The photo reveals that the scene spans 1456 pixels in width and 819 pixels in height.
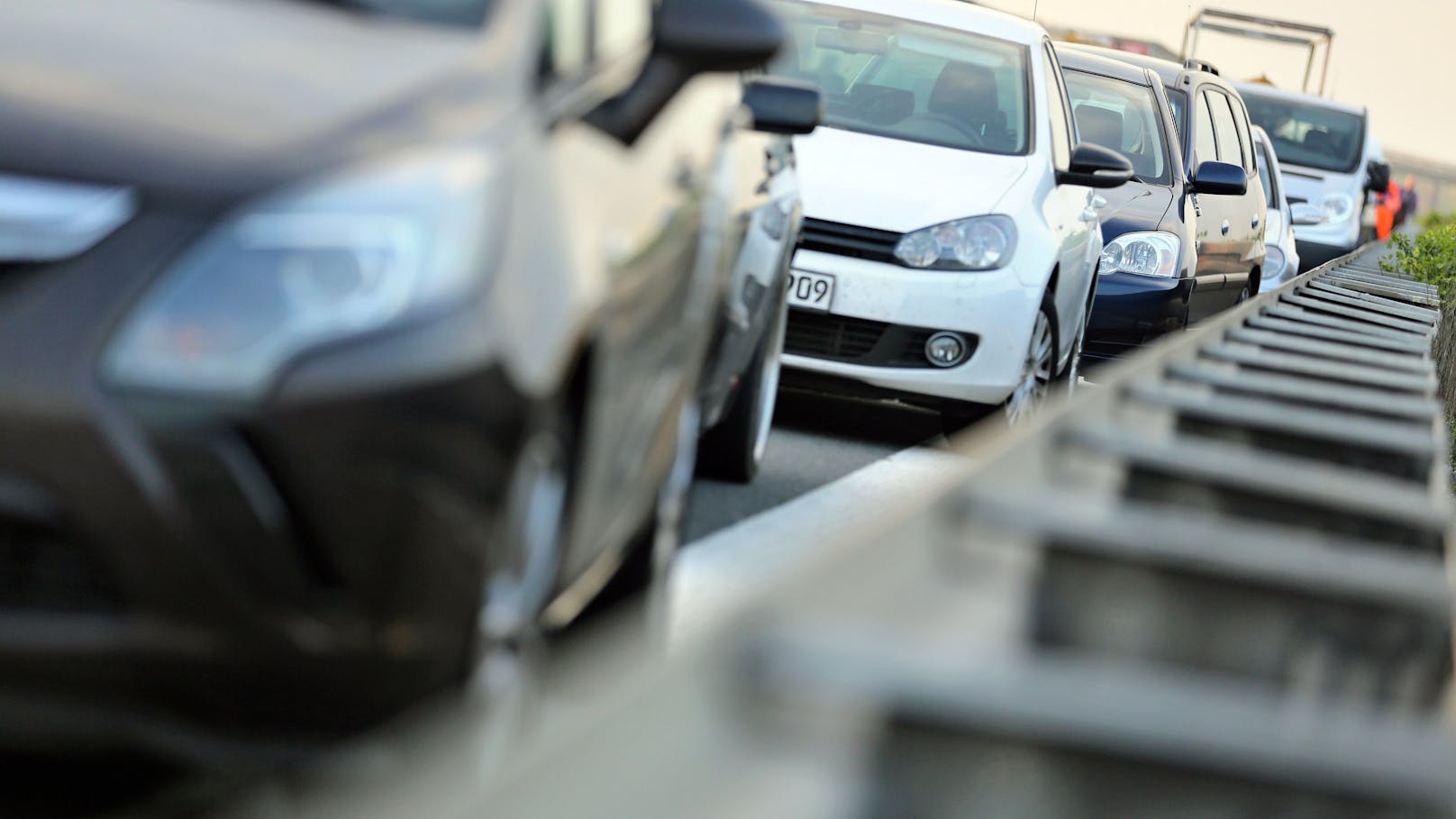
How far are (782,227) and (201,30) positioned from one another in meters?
2.73

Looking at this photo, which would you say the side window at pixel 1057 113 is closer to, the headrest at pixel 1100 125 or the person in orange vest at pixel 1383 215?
the headrest at pixel 1100 125

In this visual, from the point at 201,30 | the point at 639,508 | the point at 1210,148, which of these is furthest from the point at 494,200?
the point at 1210,148

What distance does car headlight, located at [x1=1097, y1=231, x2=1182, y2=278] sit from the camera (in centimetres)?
1236

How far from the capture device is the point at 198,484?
2746mm

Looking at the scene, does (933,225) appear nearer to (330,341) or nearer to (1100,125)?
(330,341)

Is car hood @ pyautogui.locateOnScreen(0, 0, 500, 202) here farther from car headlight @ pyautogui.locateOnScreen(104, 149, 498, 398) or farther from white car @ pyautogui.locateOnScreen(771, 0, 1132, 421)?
white car @ pyautogui.locateOnScreen(771, 0, 1132, 421)

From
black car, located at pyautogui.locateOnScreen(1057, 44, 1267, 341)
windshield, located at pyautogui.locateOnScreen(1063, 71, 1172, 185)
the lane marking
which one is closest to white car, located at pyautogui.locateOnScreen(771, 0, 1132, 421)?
the lane marking

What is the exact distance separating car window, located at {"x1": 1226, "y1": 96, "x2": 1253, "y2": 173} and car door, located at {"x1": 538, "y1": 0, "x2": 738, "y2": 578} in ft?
42.8

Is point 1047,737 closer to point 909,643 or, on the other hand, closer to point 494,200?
point 909,643

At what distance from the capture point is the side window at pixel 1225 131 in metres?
15.9

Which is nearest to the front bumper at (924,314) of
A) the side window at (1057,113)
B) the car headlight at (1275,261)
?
the side window at (1057,113)

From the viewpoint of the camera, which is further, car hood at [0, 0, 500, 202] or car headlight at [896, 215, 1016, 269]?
car headlight at [896, 215, 1016, 269]

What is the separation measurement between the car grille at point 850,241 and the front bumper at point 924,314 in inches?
1.1

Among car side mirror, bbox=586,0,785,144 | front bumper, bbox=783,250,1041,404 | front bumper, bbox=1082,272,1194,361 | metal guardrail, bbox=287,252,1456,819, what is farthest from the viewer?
front bumper, bbox=1082,272,1194,361
